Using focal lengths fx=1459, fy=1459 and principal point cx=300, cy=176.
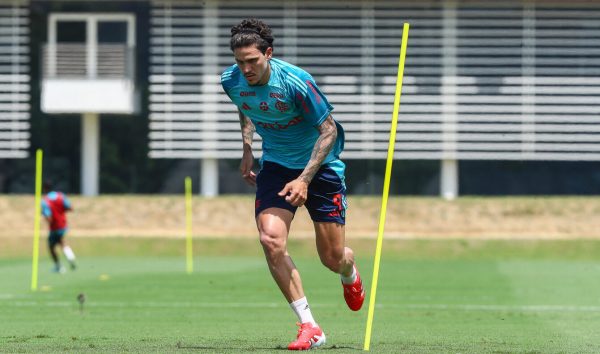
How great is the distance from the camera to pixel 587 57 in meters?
34.6

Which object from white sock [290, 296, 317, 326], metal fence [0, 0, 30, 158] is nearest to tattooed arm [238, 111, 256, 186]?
white sock [290, 296, 317, 326]

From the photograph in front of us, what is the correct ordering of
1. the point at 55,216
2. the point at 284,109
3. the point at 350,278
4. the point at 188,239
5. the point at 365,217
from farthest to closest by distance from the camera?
the point at 365,217
the point at 55,216
the point at 188,239
the point at 350,278
the point at 284,109

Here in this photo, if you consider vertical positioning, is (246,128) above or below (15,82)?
below

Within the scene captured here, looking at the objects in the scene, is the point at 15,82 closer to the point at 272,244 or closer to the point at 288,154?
the point at 288,154

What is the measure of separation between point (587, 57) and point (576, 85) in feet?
2.33

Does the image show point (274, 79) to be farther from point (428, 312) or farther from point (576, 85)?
point (576, 85)

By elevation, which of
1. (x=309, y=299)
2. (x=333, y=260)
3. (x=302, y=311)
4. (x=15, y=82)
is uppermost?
(x=15, y=82)

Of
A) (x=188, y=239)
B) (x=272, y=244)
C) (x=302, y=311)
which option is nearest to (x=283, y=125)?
(x=272, y=244)

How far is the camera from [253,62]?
9719mm

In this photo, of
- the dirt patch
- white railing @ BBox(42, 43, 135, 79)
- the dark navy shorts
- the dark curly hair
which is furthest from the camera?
white railing @ BBox(42, 43, 135, 79)

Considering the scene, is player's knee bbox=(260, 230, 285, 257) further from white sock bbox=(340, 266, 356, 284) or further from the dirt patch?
the dirt patch

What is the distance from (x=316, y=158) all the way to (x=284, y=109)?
40cm

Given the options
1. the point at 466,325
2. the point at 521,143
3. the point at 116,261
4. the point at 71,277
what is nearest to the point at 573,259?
the point at 521,143

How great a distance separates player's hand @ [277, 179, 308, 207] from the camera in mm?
9852
